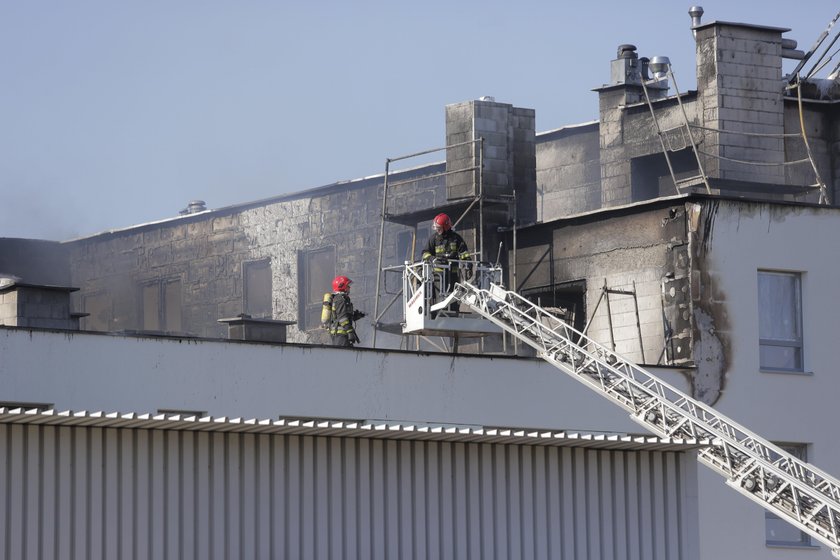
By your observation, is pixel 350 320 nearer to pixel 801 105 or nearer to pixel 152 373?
pixel 152 373

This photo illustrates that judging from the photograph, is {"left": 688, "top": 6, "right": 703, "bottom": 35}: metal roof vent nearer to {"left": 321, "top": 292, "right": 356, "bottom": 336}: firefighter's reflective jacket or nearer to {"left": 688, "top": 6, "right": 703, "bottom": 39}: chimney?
{"left": 688, "top": 6, "right": 703, "bottom": 39}: chimney

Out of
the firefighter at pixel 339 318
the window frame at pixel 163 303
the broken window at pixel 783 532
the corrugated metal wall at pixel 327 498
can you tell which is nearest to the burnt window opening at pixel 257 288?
the window frame at pixel 163 303

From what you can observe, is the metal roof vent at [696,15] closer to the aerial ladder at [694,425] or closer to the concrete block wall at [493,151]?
the concrete block wall at [493,151]

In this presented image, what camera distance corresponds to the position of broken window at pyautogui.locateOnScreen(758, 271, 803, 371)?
98.3 ft

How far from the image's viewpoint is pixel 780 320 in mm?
30109

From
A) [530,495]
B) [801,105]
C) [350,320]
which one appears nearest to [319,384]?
[350,320]

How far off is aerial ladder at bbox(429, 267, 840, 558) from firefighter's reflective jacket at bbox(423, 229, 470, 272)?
0.52 meters

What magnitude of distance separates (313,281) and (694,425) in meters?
22.9

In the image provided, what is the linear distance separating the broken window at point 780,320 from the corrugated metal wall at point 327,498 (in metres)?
9.41

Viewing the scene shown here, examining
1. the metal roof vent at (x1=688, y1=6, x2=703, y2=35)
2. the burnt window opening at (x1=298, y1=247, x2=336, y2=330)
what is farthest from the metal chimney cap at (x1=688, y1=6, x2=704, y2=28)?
the burnt window opening at (x1=298, y1=247, x2=336, y2=330)

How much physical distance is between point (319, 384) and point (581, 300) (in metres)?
7.67

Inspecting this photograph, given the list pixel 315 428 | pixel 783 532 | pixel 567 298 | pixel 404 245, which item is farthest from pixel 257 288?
pixel 315 428

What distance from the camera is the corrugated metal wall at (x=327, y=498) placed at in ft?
56.8

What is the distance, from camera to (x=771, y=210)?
29984mm
